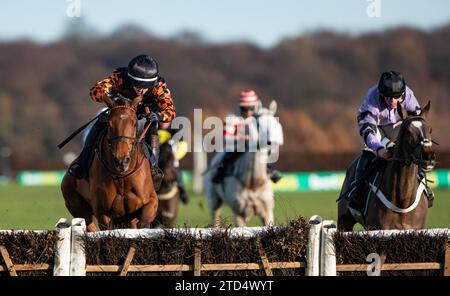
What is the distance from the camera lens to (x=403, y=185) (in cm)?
800

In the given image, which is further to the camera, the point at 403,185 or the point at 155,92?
the point at 155,92

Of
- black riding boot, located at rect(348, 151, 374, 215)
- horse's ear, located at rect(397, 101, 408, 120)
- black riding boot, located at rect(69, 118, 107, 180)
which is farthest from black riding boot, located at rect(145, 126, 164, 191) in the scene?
horse's ear, located at rect(397, 101, 408, 120)

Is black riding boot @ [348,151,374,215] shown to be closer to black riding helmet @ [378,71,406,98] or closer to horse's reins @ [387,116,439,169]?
horse's reins @ [387,116,439,169]

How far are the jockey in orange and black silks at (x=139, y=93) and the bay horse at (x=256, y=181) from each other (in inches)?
175

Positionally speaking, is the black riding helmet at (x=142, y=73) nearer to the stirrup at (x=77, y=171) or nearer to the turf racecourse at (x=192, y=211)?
the stirrup at (x=77, y=171)

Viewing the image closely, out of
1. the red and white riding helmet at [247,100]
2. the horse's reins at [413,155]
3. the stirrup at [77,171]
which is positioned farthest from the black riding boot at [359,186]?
the red and white riding helmet at [247,100]

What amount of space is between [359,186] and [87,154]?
272 cm

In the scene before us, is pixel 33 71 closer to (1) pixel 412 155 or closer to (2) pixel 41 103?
(2) pixel 41 103

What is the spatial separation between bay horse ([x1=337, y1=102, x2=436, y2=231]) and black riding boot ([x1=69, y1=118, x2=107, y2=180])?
275 cm

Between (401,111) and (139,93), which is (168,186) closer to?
(139,93)

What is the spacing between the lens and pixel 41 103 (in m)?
68.8

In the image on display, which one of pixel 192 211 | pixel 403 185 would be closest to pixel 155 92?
pixel 403 185

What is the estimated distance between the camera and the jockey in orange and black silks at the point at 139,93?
328 inches

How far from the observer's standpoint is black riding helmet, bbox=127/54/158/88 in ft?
27.3
